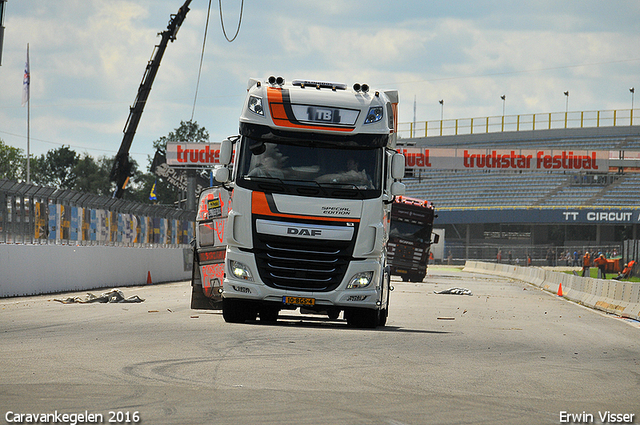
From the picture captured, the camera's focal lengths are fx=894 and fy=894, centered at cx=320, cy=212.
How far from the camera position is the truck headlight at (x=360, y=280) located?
13.1m

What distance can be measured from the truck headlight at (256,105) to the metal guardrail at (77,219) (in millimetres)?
10805

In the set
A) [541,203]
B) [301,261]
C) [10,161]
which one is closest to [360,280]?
[301,261]

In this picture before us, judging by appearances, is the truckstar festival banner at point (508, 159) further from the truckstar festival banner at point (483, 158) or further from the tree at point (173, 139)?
the tree at point (173, 139)

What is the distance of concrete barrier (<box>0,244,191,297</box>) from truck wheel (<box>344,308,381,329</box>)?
10.8 meters

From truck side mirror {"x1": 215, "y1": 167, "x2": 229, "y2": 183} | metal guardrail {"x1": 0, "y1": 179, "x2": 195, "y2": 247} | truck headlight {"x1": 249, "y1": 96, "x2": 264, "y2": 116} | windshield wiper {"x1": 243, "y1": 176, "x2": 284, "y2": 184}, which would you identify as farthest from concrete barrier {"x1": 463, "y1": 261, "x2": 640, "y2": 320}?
metal guardrail {"x1": 0, "y1": 179, "x2": 195, "y2": 247}

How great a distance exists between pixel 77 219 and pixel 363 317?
1524 cm

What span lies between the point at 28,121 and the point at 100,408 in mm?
76679

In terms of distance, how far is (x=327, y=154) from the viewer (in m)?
13.0

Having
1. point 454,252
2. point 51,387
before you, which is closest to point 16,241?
point 51,387

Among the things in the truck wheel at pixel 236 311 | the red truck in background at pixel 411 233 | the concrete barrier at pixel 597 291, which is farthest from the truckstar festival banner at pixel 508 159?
the truck wheel at pixel 236 311

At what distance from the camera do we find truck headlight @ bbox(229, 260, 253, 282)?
1307 cm

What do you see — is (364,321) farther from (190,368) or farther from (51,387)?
(51,387)

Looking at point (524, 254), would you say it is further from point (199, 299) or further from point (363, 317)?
point (363, 317)

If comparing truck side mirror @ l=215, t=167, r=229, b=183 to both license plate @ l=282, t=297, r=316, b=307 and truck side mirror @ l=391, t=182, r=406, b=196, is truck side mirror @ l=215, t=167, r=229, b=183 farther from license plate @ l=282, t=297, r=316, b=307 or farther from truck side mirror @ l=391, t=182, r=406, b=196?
truck side mirror @ l=391, t=182, r=406, b=196
